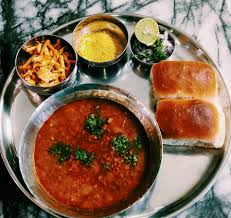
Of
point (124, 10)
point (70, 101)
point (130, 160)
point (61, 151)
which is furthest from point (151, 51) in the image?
point (61, 151)

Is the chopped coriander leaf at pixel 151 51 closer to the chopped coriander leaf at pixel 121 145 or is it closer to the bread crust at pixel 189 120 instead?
the bread crust at pixel 189 120

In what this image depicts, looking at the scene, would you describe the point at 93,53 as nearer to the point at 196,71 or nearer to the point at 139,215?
the point at 196,71

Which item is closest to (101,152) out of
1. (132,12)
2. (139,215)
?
(139,215)

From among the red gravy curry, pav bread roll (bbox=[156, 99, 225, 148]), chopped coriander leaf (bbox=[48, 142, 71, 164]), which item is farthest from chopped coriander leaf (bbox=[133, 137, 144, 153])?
chopped coriander leaf (bbox=[48, 142, 71, 164])

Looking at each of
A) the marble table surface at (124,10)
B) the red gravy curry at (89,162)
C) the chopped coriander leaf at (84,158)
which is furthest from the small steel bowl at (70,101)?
the marble table surface at (124,10)

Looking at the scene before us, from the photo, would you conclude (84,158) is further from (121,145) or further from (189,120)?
(189,120)
